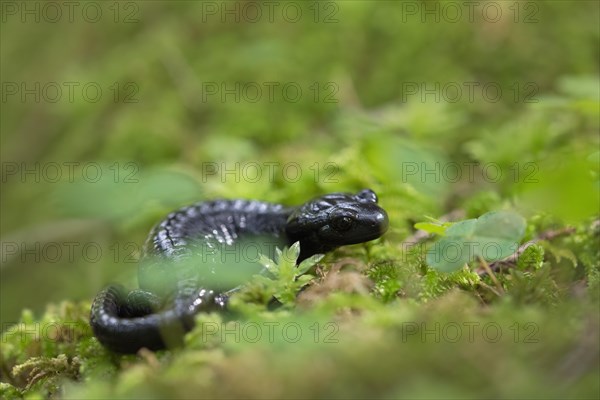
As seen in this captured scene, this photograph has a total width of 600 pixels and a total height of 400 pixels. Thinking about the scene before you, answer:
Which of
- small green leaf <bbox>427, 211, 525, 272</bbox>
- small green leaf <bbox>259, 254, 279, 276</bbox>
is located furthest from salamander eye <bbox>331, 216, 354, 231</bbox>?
small green leaf <bbox>427, 211, 525, 272</bbox>

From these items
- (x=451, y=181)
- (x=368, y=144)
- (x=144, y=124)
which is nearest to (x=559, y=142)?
(x=451, y=181)

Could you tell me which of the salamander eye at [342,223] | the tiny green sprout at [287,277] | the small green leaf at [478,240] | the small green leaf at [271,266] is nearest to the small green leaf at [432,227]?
the small green leaf at [478,240]

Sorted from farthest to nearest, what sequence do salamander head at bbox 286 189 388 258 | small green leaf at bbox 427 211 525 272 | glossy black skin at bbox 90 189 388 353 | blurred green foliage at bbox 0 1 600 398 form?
salamander head at bbox 286 189 388 258
glossy black skin at bbox 90 189 388 353
small green leaf at bbox 427 211 525 272
blurred green foliage at bbox 0 1 600 398

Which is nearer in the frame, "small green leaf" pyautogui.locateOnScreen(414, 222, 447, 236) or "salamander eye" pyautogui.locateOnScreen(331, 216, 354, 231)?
"small green leaf" pyautogui.locateOnScreen(414, 222, 447, 236)

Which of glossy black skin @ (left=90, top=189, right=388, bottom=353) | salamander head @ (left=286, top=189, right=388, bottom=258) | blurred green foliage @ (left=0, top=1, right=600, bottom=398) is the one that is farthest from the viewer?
salamander head @ (left=286, top=189, right=388, bottom=258)

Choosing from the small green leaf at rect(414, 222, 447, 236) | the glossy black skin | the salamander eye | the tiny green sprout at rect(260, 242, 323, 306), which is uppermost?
the small green leaf at rect(414, 222, 447, 236)

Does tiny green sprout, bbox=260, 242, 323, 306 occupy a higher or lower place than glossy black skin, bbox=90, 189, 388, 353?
higher

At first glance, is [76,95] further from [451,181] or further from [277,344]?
[277,344]

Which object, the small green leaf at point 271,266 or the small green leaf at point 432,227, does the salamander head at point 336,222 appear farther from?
the small green leaf at point 271,266

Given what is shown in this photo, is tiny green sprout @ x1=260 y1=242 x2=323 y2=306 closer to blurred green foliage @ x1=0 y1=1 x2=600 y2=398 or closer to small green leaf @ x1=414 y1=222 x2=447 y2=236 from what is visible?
blurred green foliage @ x1=0 y1=1 x2=600 y2=398
